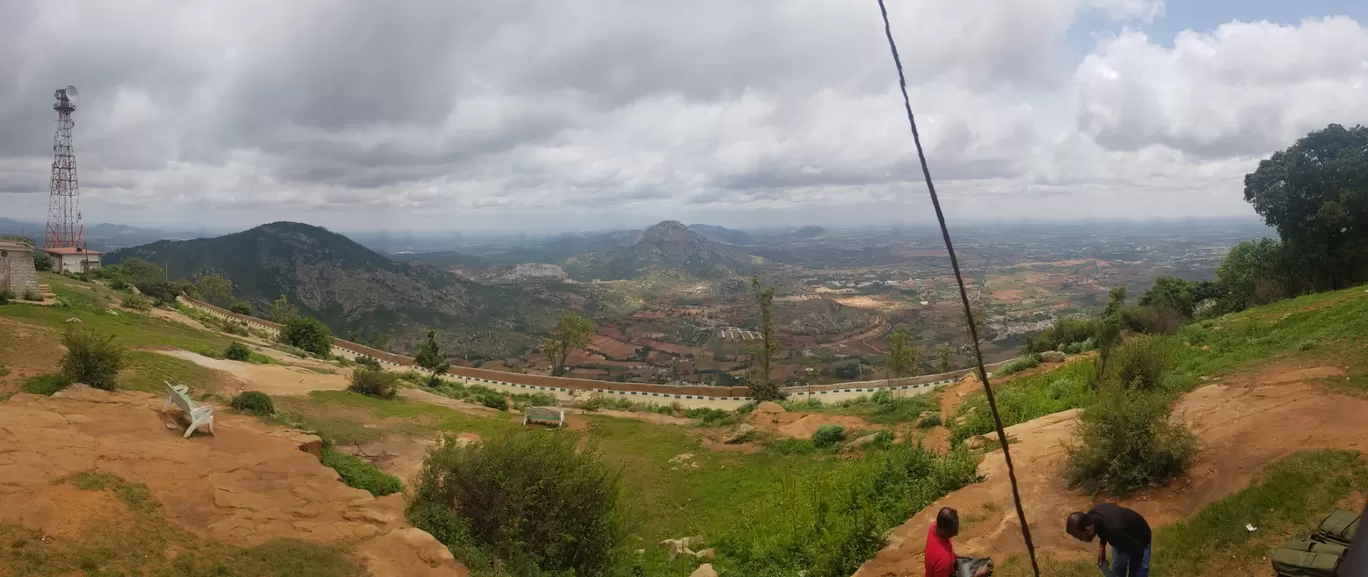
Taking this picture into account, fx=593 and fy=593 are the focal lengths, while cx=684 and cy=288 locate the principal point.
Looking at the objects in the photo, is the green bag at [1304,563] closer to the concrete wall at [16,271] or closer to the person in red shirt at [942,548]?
the person in red shirt at [942,548]

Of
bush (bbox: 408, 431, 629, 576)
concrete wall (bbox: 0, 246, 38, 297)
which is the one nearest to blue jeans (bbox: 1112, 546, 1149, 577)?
bush (bbox: 408, 431, 629, 576)

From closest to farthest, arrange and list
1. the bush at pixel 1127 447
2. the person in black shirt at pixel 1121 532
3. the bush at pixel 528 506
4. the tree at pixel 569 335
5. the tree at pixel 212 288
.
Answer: the person in black shirt at pixel 1121 532, the bush at pixel 1127 447, the bush at pixel 528 506, the tree at pixel 569 335, the tree at pixel 212 288

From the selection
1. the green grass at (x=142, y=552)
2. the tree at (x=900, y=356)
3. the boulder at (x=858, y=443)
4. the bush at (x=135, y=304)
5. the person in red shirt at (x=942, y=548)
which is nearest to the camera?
the person in red shirt at (x=942, y=548)

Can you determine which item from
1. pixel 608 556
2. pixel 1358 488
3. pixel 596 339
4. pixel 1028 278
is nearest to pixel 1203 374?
pixel 1358 488

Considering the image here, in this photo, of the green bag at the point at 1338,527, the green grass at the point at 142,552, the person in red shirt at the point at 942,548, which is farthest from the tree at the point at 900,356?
the green grass at the point at 142,552

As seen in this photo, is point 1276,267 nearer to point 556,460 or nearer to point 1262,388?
point 1262,388

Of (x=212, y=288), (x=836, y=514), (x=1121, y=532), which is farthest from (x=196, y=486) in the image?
(x=212, y=288)
